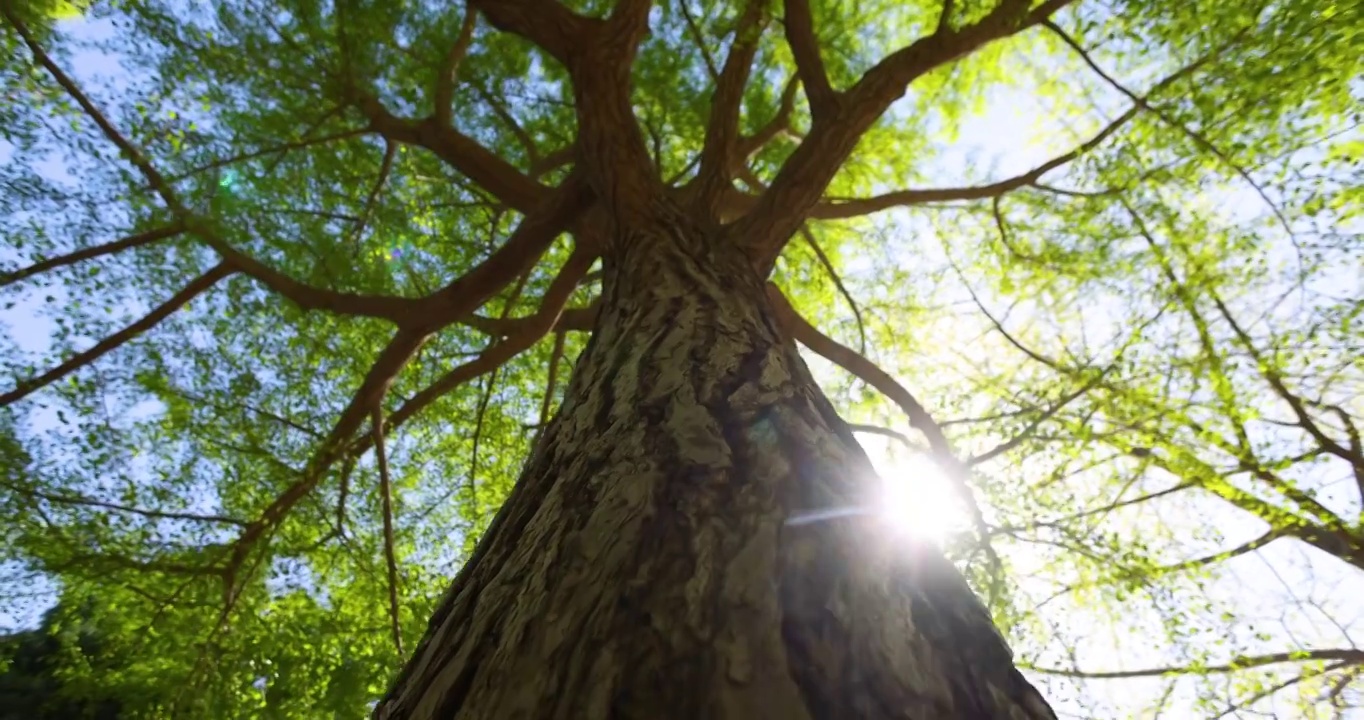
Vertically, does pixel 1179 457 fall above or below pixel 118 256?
below

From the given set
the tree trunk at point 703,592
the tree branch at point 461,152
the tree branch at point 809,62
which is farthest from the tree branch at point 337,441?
the tree trunk at point 703,592

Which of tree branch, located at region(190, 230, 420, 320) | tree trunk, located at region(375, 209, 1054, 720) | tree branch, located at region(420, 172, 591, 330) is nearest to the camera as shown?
tree trunk, located at region(375, 209, 1054, 720)

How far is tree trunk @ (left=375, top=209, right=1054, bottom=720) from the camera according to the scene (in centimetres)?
72

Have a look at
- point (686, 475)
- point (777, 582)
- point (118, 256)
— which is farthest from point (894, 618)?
point (118, 256)

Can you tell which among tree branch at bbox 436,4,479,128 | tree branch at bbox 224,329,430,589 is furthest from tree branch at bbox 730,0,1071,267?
tree branch at bbox 436,4,479,128

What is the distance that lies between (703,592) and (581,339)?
220 inches

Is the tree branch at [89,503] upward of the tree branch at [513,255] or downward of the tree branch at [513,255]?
downward

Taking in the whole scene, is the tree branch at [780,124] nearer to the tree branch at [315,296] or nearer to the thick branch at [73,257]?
the tree branch at [315,296]

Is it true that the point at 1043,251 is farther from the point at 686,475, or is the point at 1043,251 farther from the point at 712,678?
the point at 712,678

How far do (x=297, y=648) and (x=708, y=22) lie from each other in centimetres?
511

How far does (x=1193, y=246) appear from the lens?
156 inches

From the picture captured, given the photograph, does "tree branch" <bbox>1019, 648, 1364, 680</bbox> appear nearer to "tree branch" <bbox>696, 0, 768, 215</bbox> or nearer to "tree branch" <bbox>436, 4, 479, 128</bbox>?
"tree branch" <bbox>696, 0, 768, 215</bbox>

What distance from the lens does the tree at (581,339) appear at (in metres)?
0.93

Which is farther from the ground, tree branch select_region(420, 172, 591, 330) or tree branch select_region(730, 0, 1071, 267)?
tree branch select_region(420, 172, 591, 330)
